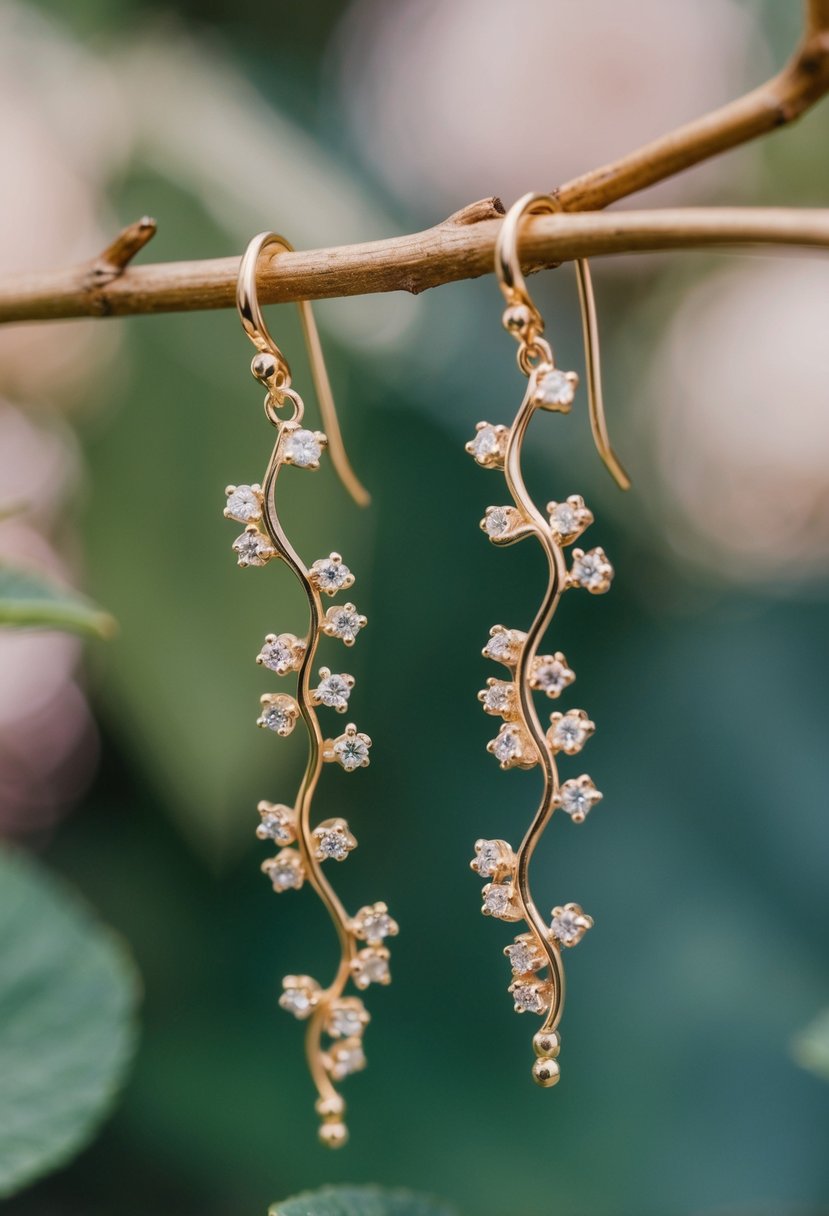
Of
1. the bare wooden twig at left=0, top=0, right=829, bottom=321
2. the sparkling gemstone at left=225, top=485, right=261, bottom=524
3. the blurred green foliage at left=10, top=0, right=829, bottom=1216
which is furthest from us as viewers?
the blurred green foliage at left=10, top=0, right=829, bottom=1216

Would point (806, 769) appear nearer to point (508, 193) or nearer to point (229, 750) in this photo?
point (229, 750)

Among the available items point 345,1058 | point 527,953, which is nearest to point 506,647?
point 527,953

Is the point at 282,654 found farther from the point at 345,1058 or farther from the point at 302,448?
the point at 345,1058

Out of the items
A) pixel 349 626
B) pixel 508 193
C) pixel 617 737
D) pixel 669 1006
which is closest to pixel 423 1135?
pixel 669 1006

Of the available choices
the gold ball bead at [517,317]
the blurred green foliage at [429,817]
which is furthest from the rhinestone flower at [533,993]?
the blurred green foliage at [429,817]

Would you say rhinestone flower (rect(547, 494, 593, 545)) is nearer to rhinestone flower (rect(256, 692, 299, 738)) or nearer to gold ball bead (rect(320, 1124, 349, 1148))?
rhinestone flower (rect(256, 692, 299, 738))

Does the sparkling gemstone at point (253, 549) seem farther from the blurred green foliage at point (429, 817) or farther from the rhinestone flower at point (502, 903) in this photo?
the blurred green foliage at point (429, 817)

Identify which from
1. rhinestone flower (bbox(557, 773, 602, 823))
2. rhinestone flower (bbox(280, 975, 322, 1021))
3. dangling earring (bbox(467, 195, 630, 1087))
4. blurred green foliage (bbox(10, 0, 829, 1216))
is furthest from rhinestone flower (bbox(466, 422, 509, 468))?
blurred green foliage (bbox(10, 0, 829, 1216))
